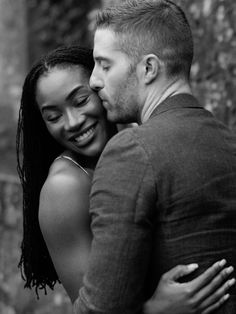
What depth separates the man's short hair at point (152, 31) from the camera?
2551 mm

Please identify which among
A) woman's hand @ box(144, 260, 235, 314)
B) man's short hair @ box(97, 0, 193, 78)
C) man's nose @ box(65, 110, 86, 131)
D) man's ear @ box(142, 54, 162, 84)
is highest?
man's short hair @ box(97, 0, 193, 78)

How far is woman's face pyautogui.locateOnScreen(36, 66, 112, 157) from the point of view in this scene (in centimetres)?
294

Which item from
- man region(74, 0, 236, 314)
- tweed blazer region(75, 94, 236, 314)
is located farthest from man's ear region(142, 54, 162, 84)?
tweed blazer region(75, 94, 236, 314)

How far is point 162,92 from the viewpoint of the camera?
2.56 meters

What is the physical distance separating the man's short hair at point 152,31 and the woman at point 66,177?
427 millimetres

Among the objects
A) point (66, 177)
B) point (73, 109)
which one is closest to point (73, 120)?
point (73, 109)

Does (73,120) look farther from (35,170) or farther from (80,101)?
(35,170)

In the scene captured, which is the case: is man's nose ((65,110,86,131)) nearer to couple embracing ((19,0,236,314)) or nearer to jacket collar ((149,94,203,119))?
couple embracing ((19,0,236,314))

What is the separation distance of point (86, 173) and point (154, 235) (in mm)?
660

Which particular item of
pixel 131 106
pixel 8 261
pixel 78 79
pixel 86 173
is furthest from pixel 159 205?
pixel 8 261

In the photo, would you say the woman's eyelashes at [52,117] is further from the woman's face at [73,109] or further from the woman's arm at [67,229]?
the woman's arm at [67,229]

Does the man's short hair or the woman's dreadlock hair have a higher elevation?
the man's short hair

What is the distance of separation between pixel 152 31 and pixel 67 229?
81cm

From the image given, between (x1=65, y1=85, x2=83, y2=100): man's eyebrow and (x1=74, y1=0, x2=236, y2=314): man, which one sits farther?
(x1=65, y1=85, x2=83, y2=100): man's eyebrow
